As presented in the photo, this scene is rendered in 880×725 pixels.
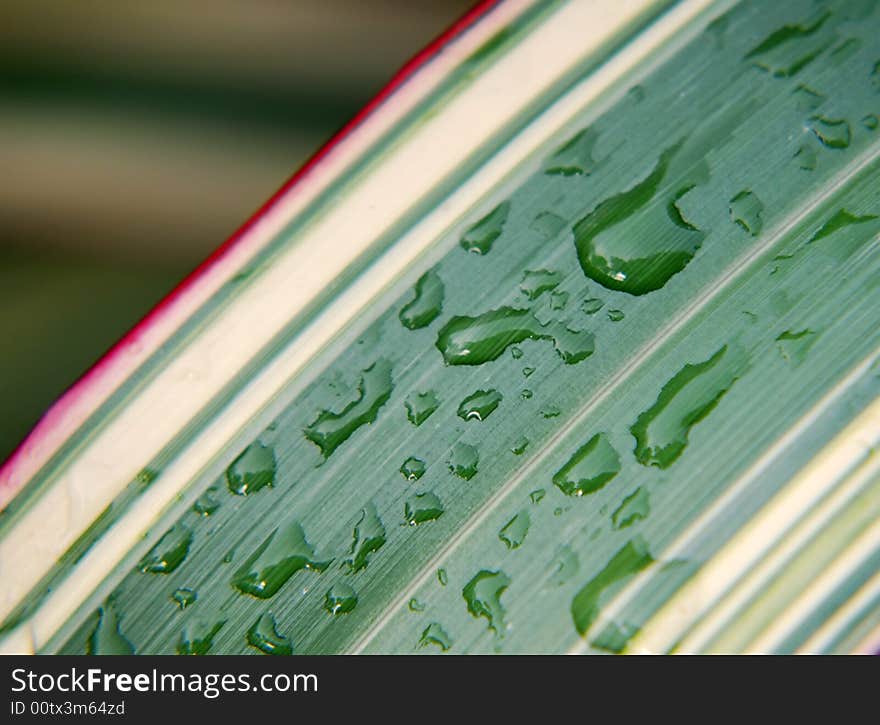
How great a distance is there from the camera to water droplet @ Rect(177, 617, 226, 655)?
337 mm

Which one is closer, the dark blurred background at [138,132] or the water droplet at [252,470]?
the water droplet at [252,470]

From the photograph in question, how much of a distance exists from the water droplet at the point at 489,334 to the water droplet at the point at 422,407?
0.02 meters

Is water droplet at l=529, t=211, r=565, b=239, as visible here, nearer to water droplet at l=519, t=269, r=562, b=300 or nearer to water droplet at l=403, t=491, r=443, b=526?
water droplet at l=519, t=269, r=562, b=300

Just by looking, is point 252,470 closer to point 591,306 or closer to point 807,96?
point 591,306

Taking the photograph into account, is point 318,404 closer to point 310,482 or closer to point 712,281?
point 310,482

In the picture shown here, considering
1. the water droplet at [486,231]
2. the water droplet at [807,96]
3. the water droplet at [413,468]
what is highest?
the water droplet at [486,231]

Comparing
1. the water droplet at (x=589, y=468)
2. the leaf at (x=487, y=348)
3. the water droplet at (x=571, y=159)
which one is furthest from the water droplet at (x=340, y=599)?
the water droplet at (x=571, y=159)

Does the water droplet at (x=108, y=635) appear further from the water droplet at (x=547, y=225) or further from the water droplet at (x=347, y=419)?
the water droplet at (x=547, y=225)

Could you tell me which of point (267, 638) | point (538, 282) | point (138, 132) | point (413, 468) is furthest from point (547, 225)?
point (138, 132)

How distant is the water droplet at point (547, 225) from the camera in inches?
13.4

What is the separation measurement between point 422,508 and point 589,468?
77 millimetres

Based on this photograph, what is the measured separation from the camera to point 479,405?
13.2 inches

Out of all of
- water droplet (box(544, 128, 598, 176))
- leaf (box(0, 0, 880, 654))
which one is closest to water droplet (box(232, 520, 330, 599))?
leaf (box(0, 0, 880, 654))

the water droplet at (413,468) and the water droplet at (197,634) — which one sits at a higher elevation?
the water droplet at (413,468)
